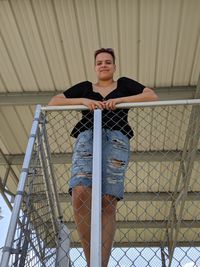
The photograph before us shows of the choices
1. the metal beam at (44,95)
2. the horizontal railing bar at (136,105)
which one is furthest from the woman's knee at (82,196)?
the metal beam at (44,95)

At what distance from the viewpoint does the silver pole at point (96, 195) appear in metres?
1.70

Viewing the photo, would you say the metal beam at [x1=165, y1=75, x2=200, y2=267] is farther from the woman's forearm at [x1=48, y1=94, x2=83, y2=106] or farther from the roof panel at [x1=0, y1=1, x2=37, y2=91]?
the woman's forearm at [x1=48, y1=94, x2=83, y2=106]

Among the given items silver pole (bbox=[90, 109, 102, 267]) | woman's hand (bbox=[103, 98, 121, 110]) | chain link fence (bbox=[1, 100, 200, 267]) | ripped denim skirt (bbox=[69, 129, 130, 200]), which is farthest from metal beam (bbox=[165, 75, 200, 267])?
silver pole (bbox=[90, 109, 102, 267])

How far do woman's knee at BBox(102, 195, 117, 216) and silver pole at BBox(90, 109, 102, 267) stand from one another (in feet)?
0.72

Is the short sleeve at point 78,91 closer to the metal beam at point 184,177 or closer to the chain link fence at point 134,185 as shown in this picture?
the chain link fence at point 134,185

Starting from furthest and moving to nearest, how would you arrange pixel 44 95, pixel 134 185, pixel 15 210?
pixel 134 185
pixel 44 95
pixel 15 210

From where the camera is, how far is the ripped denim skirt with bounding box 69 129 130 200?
220 centimetres

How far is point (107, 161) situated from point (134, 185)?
638cm

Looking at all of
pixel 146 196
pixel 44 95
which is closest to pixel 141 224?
pixel 146 196

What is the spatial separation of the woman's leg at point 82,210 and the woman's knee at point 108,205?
0.29ft

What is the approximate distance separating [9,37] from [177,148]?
3879 mm

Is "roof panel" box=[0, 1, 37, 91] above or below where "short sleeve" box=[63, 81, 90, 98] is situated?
above

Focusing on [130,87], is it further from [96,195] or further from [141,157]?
[141,157]

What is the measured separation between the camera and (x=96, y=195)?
1.95 m
